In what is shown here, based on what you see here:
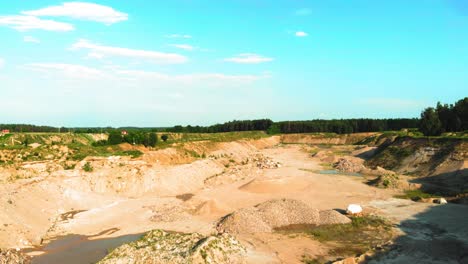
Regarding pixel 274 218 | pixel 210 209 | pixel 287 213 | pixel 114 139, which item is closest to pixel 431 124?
pixel 287 213

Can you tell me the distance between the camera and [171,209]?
31094mm

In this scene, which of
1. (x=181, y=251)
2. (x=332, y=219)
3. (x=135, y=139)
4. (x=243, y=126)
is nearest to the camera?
(x=181, y=251)

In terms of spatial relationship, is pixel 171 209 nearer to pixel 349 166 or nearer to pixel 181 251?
pixel 181 251

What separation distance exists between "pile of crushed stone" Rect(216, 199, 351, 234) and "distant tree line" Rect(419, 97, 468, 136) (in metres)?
60.1

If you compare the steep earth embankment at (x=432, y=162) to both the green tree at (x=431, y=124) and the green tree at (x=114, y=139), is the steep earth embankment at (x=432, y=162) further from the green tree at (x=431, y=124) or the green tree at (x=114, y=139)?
the green tree at (x=114, y=139)

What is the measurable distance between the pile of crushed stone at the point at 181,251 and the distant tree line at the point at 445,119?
70112 mm

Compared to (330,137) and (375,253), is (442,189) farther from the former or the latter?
(330,137)

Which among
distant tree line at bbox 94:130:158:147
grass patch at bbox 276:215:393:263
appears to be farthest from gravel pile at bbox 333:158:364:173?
distant tree line at bbox 94:130:158:147

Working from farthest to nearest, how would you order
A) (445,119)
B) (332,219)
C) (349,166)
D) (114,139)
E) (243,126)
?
(243,126) < (445,119) < (114,139) < (349,166) < (332,219)

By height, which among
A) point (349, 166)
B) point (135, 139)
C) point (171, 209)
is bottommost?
point (171, 209)

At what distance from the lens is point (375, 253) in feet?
67.3

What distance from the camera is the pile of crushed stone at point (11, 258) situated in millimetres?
19117

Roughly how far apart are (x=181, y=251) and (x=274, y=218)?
1024cm

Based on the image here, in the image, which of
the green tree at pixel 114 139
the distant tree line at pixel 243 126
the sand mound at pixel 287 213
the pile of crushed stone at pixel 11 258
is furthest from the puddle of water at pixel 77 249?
the distant tree line at pixel 243 126
